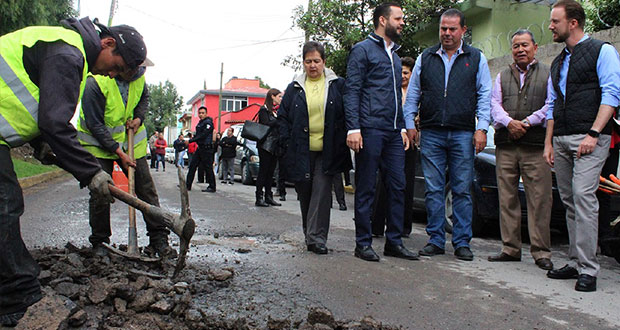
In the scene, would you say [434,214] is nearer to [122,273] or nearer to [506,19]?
[122,273]

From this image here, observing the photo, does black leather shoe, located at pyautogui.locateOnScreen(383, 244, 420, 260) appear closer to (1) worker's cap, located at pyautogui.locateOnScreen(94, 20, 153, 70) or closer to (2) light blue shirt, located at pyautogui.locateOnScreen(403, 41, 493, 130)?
(2) light blue shirt, located at pyautogui.locateOnScreen(403, 41, 493, 130)

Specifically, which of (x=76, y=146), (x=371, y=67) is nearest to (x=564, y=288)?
(x=371, y=67)

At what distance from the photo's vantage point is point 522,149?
483 centimetres

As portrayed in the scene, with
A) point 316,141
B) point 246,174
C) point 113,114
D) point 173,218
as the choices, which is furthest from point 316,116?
point 246,174

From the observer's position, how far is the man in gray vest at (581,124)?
153 inches

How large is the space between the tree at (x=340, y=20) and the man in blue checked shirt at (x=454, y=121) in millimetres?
11993

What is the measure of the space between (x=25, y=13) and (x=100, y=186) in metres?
16.3

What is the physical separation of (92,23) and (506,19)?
60.0 feet

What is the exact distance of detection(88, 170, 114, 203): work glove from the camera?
2.70 m

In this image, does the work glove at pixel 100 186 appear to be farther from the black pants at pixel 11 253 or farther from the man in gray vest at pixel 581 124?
the man in gray vest at pixel 581 124

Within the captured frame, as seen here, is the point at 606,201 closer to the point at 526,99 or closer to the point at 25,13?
the point at 526,99

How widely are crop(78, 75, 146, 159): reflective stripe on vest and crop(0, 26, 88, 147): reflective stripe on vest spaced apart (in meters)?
1.52

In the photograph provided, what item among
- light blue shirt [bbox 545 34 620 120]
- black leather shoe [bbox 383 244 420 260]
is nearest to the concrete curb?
black leather shoe [bbox 383 244 420 260]

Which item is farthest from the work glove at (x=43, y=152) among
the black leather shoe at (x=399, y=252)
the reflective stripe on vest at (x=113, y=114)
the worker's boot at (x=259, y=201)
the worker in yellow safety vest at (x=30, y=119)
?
the worker's boot at (x=259, y=201)
